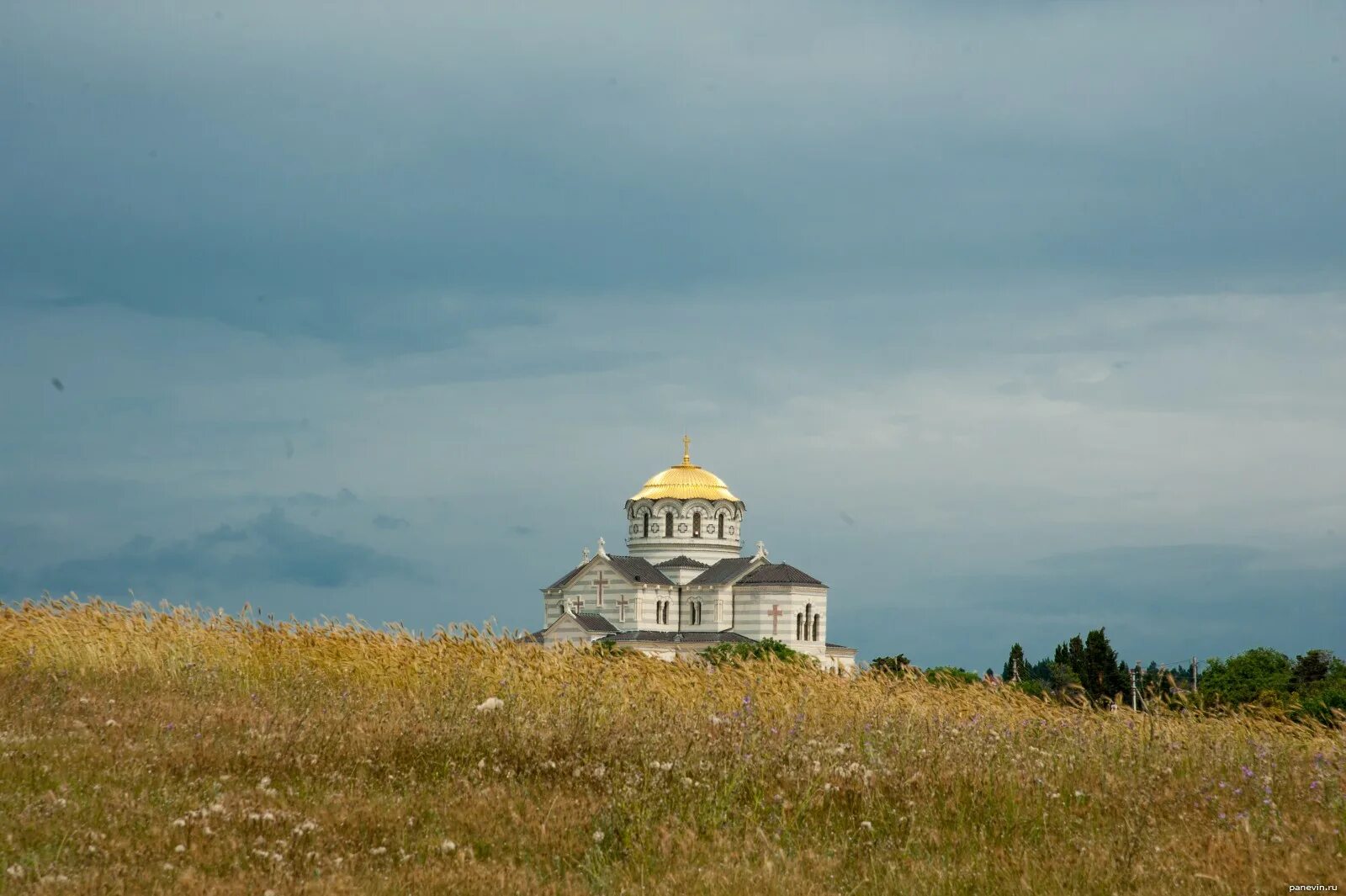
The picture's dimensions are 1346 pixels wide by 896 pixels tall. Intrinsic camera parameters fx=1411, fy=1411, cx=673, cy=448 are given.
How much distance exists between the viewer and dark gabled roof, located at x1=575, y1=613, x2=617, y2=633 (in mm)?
92500

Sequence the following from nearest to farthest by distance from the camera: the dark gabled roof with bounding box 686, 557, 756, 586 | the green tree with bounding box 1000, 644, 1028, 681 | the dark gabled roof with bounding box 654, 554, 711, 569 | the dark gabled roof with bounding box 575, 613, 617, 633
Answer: the green tree with bounding box 1000, 644, 1028, 681, the dark gabled roof with bounding box 575, 613, 617, 633, the dark gabled roof with bounding box 686, 557, 756, 586, the dark gabled roof with bounding box 654, 554, 711, 569

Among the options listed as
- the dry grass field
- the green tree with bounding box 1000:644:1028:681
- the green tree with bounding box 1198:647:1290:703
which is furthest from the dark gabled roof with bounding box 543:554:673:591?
the dry grass field

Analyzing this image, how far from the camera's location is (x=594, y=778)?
9039 mm

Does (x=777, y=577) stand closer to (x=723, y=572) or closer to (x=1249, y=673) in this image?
(x=723, y=572)

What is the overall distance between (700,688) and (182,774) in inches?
248

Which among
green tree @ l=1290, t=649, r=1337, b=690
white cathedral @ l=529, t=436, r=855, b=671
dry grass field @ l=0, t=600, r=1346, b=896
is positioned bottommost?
dry grass field @ l=0, t=600, r=1346, b=896

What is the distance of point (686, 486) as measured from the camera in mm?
101062

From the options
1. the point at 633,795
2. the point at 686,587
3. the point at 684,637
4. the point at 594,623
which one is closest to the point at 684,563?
the point at 686,587

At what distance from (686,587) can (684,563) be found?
2.11m

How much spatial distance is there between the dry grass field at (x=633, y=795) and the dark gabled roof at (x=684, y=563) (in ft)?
276

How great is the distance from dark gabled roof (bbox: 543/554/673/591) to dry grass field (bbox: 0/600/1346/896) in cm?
8234

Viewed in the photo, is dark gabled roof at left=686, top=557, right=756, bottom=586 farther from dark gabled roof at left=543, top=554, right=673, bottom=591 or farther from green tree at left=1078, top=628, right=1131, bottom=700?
green tree at left=1078, top=628, right=1131, bottom=700

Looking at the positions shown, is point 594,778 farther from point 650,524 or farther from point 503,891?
point 650,524

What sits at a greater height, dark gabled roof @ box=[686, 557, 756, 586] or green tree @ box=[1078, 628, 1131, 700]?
dark gabled roof @ box=[686, 557, 756, 586]
